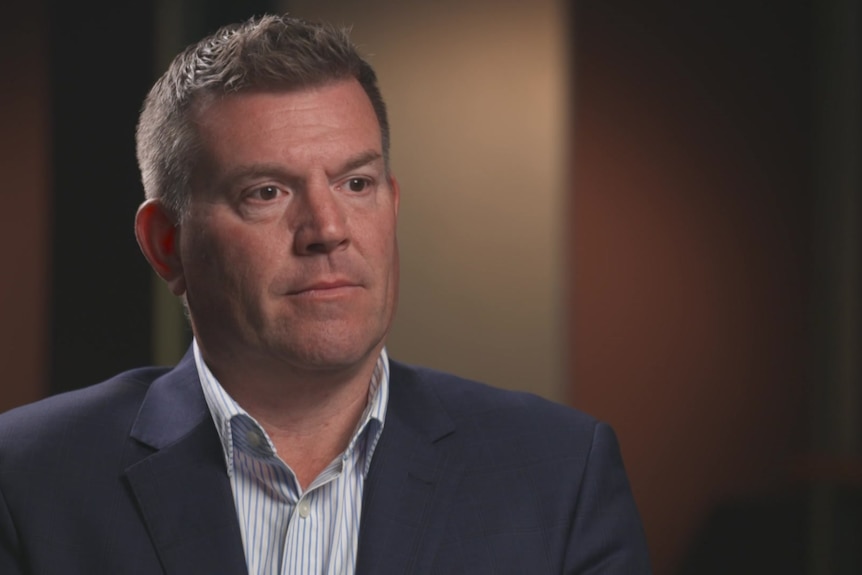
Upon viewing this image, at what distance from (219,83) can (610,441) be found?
69 cm

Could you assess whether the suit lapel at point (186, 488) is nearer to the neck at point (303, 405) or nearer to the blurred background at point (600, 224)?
the neck at point (303, 405)

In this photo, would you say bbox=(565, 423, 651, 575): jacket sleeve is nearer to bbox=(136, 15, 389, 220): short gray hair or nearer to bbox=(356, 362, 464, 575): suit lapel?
bbox=(356, 362, 464, 575): suit lapel

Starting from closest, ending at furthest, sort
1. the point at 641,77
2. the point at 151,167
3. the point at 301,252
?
the point at 301,252 → the point at 151,167 → the point at 641,77

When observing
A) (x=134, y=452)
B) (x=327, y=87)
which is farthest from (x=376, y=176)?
(x=134, y=452)

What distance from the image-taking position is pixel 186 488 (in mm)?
1380

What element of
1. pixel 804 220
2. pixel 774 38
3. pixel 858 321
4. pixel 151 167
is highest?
pixel 774 38

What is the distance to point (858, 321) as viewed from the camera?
331 centimetres

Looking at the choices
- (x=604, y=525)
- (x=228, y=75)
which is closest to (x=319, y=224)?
(x=228, y=75)

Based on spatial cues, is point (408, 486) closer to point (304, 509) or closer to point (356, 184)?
point (304, 509)

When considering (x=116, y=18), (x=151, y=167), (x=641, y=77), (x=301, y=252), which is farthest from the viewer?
(x=641, y=77)

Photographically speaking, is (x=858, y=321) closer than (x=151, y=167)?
No

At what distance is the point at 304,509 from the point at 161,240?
0.41 metres

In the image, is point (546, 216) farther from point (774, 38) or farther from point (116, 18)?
point (116, 18)

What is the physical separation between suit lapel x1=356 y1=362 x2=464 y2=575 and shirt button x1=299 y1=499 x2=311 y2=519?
69 millimetres
